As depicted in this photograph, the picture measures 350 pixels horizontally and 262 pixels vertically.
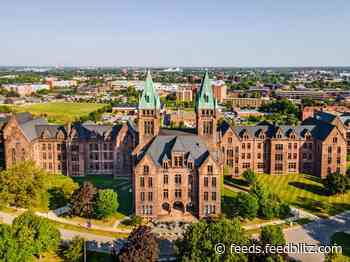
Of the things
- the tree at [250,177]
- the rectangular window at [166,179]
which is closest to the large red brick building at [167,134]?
the tree at [250,177]

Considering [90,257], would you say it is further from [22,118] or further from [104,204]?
[22,118]

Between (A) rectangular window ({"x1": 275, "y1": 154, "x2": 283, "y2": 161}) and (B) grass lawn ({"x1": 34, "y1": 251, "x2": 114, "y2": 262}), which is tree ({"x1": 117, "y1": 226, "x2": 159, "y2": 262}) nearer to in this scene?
(B) grass lawn ({"x1": 34, "y1": 251, "x2": 114, "y2": 262})

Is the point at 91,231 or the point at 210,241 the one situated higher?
the point at 210,241

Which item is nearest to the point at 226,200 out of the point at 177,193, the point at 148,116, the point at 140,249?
the point at 177,193

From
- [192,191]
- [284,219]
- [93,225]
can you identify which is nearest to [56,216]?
[93,225]

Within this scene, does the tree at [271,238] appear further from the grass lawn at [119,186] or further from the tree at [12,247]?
the tree at [12,247]

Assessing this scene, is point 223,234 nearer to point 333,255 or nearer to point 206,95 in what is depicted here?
point 333,255
